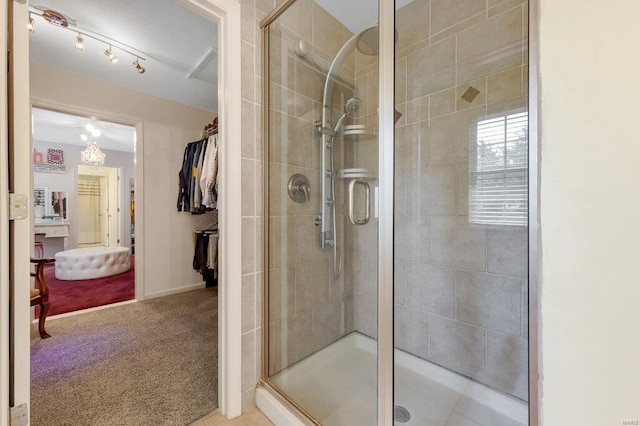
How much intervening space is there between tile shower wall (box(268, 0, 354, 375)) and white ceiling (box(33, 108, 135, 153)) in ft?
10.5

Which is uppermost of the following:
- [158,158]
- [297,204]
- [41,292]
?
[158,158]

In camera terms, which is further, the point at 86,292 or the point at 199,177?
the point at 86,292

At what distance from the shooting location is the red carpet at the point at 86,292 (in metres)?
2.96

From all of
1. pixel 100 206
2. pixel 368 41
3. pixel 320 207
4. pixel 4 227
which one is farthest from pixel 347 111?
pixel 100 206

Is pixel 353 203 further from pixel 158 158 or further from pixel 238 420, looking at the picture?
pixel 158 158

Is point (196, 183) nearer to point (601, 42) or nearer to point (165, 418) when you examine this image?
point (165, 418)

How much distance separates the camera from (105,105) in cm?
288

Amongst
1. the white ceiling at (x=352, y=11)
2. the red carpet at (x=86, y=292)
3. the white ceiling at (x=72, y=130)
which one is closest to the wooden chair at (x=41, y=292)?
the red carpet at (x=86, y=292)

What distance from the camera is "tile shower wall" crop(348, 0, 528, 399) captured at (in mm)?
1414

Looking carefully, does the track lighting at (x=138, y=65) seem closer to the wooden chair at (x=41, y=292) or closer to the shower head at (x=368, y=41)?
the wooden chair at (x=41, y=292)

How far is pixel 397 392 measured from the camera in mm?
1226

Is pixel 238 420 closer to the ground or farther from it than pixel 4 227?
closer to the ground

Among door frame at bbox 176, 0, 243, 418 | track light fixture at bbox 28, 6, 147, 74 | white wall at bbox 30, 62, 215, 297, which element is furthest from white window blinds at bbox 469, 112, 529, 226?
white wall at bbox 30, 62, 215, 297

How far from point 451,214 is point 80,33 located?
3.11m
